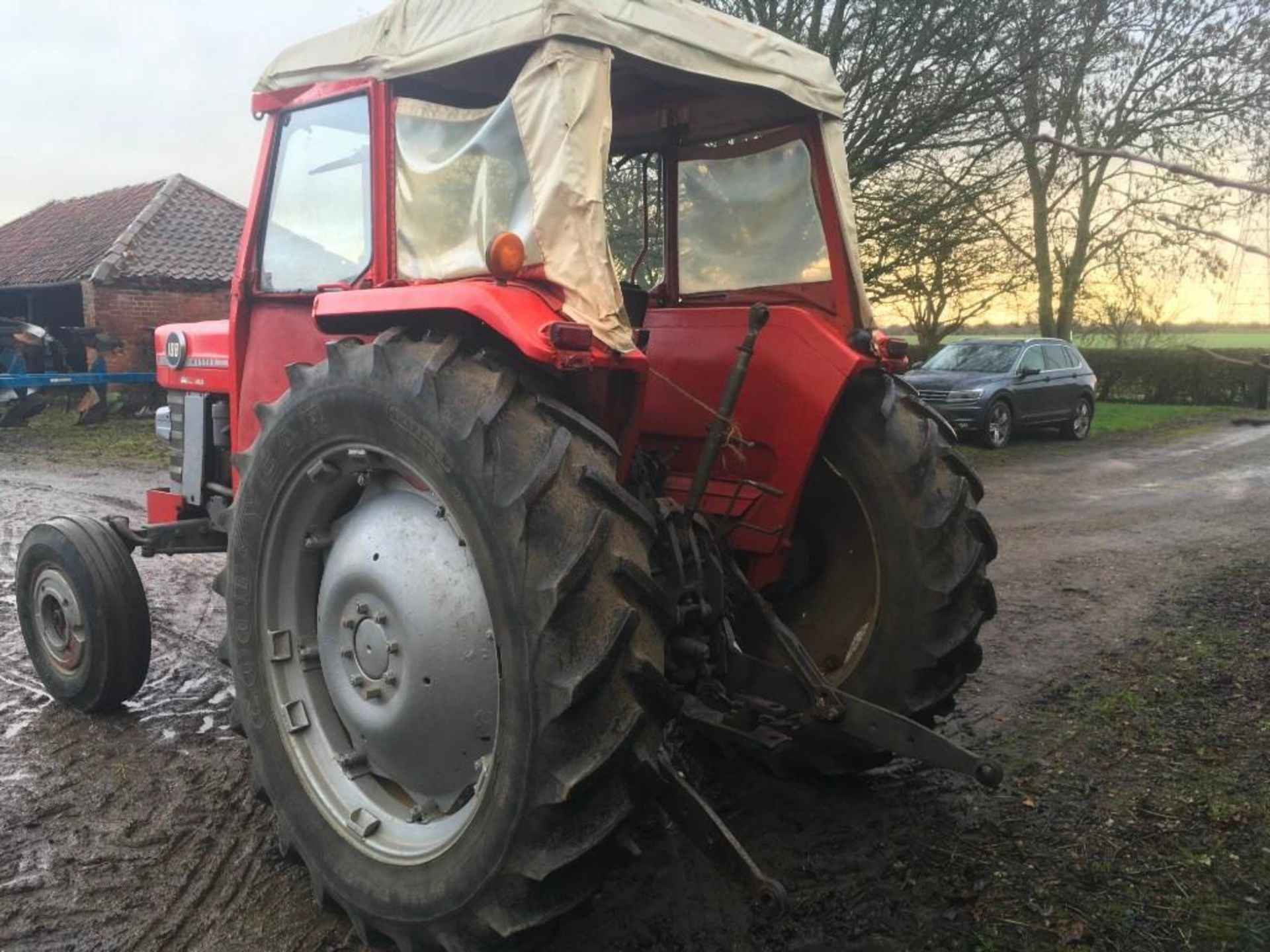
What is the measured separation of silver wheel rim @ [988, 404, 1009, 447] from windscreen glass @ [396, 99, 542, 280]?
14.2 metres

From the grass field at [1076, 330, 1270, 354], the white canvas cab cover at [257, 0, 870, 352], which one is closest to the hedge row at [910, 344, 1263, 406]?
the white canvas cab cover at [257, 0, 870, 352]

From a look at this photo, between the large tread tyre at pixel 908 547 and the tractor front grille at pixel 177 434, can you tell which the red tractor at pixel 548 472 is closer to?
the large tread tyre at pixel 908 547

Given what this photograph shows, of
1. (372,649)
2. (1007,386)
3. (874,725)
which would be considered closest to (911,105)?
(1007,386)

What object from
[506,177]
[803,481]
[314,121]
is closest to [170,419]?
[314,121]

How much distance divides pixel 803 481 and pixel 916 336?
1723 centimetres

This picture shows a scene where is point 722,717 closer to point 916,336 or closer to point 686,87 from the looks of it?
A: point 686,87

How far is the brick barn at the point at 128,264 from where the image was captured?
21.6m

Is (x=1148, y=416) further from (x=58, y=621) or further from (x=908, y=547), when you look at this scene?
(x=58, y=621)

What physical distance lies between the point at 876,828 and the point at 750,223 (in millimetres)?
2277

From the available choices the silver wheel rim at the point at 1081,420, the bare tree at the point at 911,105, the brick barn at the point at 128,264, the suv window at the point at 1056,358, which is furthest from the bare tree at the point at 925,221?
the brick barn at the point at 128,264

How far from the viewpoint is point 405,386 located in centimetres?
257

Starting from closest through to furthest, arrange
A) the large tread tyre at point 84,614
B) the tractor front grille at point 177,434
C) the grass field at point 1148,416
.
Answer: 1. the large tread tyre at point 84,614
2. the tractor front grille at point 177,434
3. the grass field at point 1148,416

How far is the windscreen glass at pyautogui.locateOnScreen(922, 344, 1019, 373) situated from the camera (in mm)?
16984

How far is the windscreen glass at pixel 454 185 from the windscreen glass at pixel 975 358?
15.2 m
